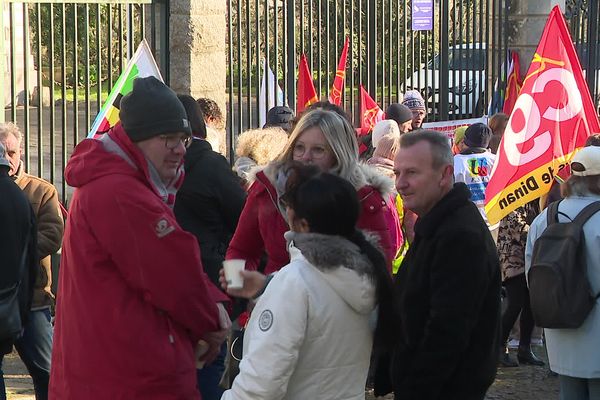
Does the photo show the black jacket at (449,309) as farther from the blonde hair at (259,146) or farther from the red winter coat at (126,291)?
the blonde hair at (259,146)

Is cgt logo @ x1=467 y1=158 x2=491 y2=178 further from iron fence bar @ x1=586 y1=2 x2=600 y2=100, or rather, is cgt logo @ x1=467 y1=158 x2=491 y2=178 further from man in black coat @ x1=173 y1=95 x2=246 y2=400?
iron fence bar @ x1=586 y1=2 x2=600 y2=100

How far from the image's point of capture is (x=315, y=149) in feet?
16.0

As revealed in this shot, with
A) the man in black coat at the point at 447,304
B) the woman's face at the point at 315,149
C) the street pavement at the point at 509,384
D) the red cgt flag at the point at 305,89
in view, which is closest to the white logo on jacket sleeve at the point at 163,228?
the man in black coat at the point at 447,304

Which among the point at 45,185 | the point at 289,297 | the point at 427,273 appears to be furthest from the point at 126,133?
the point at 45,185

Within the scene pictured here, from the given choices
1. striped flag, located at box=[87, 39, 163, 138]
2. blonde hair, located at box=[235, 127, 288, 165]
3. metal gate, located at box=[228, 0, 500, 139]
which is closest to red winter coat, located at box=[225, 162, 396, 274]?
blonde hair, located at box=[235, 127, 288, 165]

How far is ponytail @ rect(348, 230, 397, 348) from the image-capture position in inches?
146

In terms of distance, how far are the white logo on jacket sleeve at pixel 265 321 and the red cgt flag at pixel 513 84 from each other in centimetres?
871

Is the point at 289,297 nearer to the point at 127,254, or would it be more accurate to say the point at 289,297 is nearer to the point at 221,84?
the point at 127,254

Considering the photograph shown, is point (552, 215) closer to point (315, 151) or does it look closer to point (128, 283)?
point (315, 151)

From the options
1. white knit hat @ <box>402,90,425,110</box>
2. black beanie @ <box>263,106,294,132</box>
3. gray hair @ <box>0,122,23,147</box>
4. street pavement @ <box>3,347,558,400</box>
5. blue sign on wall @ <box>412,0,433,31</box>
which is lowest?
street pavement @ <box>3,347,558,400</box>

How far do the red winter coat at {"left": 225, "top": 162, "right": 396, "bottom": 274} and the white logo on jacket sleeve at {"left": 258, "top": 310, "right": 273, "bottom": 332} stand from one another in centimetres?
126

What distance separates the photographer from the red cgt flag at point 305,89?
30.8ft

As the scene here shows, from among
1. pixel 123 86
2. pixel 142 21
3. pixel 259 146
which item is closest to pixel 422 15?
pixel 142 21

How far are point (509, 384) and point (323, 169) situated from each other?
12.1 feet
